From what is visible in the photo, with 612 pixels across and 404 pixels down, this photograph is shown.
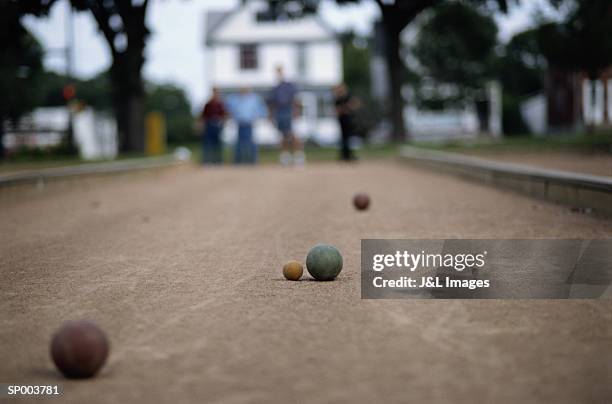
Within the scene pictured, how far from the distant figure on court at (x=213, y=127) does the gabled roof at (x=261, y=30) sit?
28.7 metres

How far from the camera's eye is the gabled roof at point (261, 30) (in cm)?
5234

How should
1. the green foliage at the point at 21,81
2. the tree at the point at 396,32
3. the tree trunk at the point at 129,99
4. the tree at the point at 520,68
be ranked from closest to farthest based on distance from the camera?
the tree trunk at the point at 129,99 → the tree at the point at 396,32 → the green foliage at the point at 21,81 → the tree at the point at 520,68

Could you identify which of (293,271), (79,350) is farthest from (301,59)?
(79,350)

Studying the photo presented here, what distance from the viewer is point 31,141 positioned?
105ft

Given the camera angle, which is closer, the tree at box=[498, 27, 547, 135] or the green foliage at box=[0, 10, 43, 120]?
the green foliage at box=[0, 10, 43, 120]

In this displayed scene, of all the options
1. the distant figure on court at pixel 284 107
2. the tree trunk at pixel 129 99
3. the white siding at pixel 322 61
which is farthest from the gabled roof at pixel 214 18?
the distant figure on court at pixel 284 107

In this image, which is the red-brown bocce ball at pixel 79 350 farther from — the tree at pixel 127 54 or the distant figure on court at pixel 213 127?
the tree at pixel 127 54

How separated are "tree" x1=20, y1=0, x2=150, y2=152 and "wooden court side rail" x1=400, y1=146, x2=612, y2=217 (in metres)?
13.5

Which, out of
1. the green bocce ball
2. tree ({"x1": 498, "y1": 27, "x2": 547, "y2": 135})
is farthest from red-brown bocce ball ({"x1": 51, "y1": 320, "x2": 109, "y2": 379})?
tree ({"x1": 498, "y1": 27, "x2": 547, "y2": 135})

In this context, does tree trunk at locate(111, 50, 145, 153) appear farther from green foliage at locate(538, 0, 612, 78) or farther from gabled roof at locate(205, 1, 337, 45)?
gabled roof at locate(205, 1, 337, 45)

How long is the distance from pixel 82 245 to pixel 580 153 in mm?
16273

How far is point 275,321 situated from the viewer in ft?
15.3

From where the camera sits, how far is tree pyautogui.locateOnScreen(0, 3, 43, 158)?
2519 centimetres

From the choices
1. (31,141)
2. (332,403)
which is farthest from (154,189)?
(31,141)
